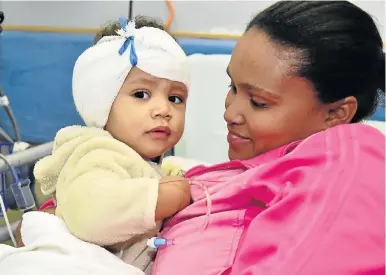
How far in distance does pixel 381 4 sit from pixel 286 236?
4.07 feet

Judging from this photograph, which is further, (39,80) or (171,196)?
(39,80)

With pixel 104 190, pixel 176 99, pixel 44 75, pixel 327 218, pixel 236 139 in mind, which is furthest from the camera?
pixel 44 75

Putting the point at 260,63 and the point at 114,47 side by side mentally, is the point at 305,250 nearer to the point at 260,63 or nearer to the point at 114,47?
the point at 260,63

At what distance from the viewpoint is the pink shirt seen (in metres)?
0.69

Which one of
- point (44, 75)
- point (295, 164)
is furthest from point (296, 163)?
point (44, 75)

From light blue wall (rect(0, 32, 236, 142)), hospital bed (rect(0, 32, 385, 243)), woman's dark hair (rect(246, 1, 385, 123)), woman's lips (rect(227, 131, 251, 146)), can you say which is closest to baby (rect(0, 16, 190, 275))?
woman's lips (rect(227, 131, 251, 146))

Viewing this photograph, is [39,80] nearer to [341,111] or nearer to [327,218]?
[341,111]

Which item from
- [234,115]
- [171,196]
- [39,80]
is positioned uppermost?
[234,115]

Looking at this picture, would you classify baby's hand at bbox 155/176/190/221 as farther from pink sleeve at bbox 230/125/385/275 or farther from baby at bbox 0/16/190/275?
pink sleeve at bbox 230/125/385/275

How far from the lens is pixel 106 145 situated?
926mm

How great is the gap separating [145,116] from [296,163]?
1.06 ft

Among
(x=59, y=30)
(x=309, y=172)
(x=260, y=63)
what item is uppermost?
(x=260, y=63)

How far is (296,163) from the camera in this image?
0.77 m

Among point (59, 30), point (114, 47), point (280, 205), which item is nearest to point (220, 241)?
point (280, 205)
